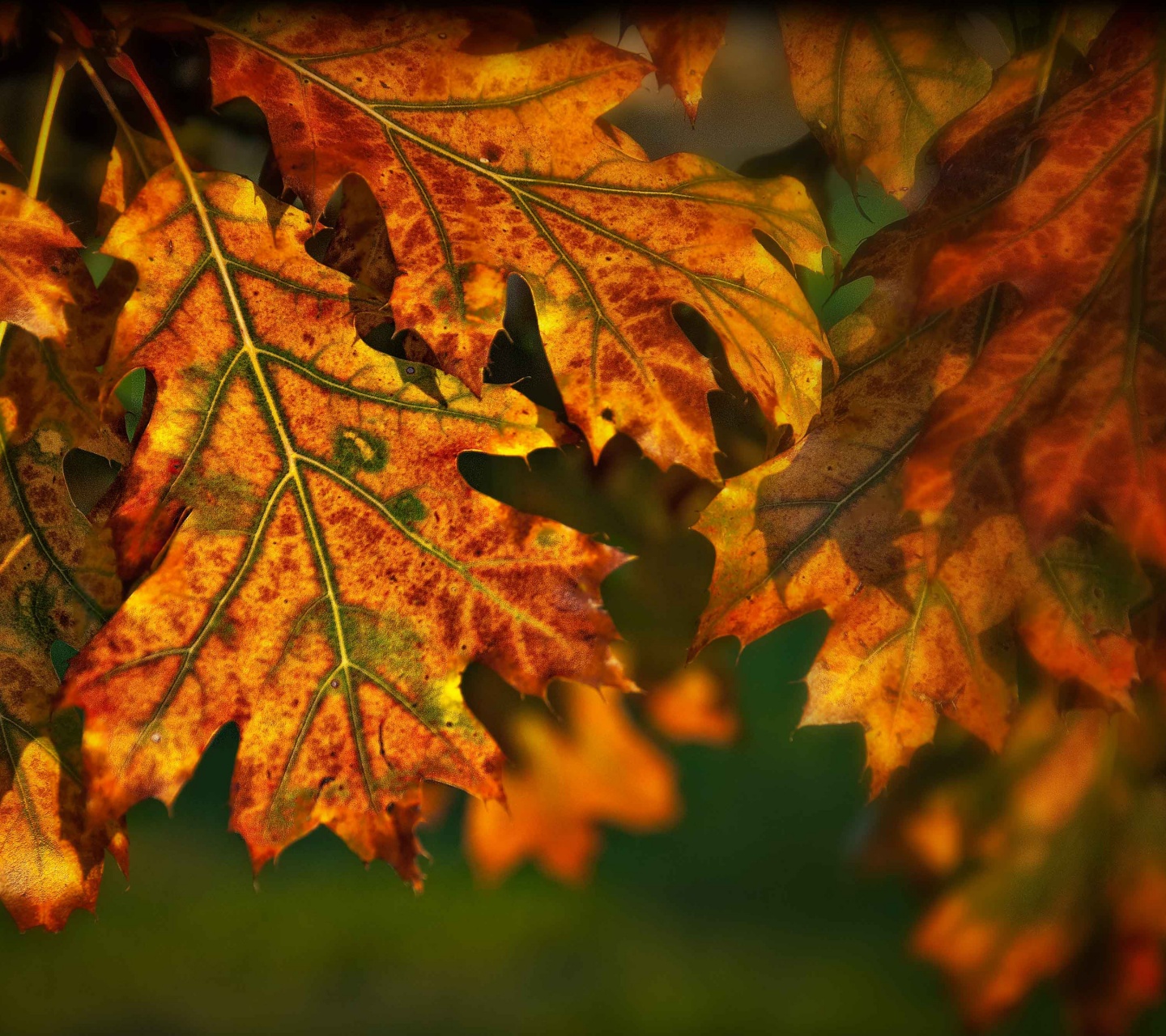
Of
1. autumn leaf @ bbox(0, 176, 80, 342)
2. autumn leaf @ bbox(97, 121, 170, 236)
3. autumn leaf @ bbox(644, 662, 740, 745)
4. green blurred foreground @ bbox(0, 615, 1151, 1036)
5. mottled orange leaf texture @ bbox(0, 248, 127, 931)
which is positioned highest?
autumn leaf @ bbox(97, 121, 170, 236)

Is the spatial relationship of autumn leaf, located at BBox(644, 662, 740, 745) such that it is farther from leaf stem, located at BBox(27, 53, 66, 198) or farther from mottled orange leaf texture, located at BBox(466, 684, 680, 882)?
leaf stem, located at BBox(27, 53, 66, 198)

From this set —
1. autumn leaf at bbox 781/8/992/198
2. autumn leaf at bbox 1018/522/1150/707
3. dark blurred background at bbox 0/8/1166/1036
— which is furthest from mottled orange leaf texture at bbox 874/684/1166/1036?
autumn leaf at bbox 781/8/992/198

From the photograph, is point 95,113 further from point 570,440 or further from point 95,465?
point 570,440

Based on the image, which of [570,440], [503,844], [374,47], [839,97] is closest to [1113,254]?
[839,97]

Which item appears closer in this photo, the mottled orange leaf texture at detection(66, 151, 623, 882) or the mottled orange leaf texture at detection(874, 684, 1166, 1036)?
the mottled orange leaf texture at detection(66, 151, 623, 882)

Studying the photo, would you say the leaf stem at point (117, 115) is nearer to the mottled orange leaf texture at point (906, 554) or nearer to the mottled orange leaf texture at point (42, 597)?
the mottled orange leaf texture at point (42, 597)

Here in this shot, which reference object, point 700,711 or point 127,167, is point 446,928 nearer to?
point 700,711

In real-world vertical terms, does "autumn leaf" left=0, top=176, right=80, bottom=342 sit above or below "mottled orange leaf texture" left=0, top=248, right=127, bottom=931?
above
